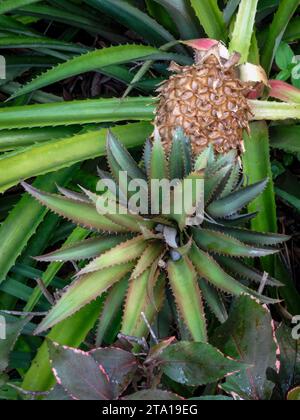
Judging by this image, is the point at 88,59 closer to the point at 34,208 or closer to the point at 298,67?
the point at 34,208

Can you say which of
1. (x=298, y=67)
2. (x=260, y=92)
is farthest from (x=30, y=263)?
(x=298, y=67)

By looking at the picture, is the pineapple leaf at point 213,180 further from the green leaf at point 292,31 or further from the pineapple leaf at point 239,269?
the green leaf at point 292,31

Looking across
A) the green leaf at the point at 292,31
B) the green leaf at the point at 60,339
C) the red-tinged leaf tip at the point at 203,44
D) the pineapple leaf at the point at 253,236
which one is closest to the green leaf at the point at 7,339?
the green leaf at the point at 60,339

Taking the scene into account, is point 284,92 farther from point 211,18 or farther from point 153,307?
point 153,307

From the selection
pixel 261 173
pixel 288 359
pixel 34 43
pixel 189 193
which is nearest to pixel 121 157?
pixel 189 193

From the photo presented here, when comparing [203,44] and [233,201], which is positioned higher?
[203,44]

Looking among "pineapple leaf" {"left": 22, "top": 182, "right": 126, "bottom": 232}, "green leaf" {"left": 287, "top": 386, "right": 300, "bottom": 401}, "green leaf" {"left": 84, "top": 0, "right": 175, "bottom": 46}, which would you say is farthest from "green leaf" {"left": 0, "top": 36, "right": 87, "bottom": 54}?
"green leaf" {"left": 287, "top": 386, "right": 300, "bottom": 401}
